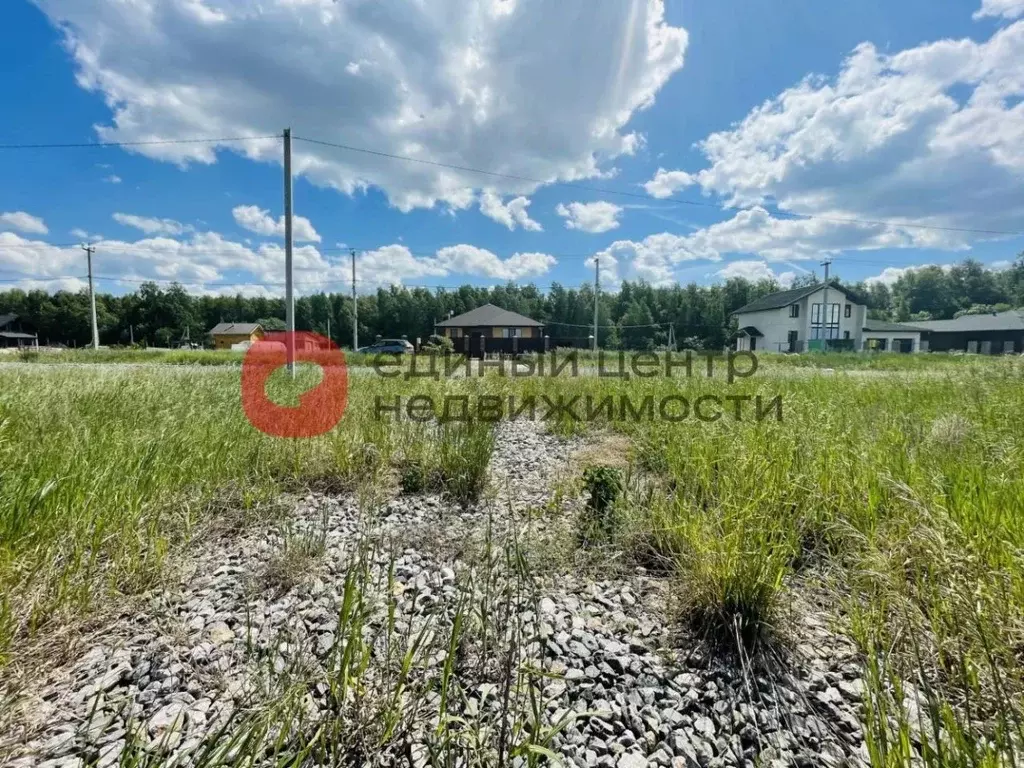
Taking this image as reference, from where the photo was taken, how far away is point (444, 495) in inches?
131

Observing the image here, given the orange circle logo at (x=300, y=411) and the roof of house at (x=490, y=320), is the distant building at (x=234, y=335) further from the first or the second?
the orange circle logo at (x=300, y=411)

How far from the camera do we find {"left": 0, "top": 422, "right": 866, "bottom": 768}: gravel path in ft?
4.16

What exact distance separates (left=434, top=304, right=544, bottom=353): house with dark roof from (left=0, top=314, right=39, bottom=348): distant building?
41.1 meters

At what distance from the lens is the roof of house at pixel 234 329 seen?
139 ft

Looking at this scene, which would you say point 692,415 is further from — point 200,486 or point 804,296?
point 804,296

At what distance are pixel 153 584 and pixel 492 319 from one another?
33734mm

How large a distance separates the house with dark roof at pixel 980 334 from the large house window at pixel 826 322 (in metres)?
11.7

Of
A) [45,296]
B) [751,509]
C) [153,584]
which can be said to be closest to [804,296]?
[751,509]

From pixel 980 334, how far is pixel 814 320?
16.2 m

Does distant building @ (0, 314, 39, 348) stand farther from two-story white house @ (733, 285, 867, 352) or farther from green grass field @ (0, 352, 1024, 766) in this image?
two-story white house @ (733, 285, 867, 352)

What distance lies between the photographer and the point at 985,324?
33750mm

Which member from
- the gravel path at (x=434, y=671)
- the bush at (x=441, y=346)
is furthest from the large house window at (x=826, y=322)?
the gravel path at (x=434, y=671)

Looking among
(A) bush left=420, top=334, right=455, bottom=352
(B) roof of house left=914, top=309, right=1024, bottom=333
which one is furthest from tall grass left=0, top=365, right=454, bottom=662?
(B) roof of house left=914, top=309, right=1024, bottom=333

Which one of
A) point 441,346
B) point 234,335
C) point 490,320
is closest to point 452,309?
point 490,320
